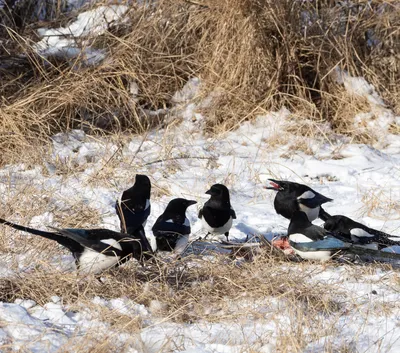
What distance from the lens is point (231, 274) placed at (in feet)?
13.1

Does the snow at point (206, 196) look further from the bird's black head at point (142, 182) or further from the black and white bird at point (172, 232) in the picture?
the bird's black head at point (142, 182)

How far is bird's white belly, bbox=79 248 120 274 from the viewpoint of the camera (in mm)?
3863

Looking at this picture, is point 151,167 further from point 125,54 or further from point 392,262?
point 392,262

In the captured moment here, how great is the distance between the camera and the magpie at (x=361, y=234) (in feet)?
15.2

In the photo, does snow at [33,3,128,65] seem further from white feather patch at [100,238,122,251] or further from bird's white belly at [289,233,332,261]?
white feather patch at [100,238,122,251]

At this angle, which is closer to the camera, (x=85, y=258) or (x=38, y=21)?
(x=85, y=258)

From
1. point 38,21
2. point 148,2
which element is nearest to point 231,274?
point 148,2

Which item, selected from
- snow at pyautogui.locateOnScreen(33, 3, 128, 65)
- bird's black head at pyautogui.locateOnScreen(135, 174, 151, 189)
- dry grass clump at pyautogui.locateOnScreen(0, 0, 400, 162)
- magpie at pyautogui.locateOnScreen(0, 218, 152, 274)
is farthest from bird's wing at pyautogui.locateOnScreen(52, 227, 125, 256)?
snow at pyautogui.locateOnScreen(33, 3, 128, 65)

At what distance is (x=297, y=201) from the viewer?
5.20 m

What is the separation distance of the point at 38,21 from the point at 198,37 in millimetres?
1667

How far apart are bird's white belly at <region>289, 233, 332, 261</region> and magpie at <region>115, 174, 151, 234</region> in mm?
861

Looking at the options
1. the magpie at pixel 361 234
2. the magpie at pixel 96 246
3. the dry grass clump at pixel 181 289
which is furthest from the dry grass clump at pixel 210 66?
the dry grass clump at pixel 181 289

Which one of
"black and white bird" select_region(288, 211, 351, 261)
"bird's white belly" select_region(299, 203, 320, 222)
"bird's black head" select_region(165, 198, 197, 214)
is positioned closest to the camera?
"black and white bird" select_region(288, 211, 351, 261)

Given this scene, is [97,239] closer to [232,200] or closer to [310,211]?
[310,211]
